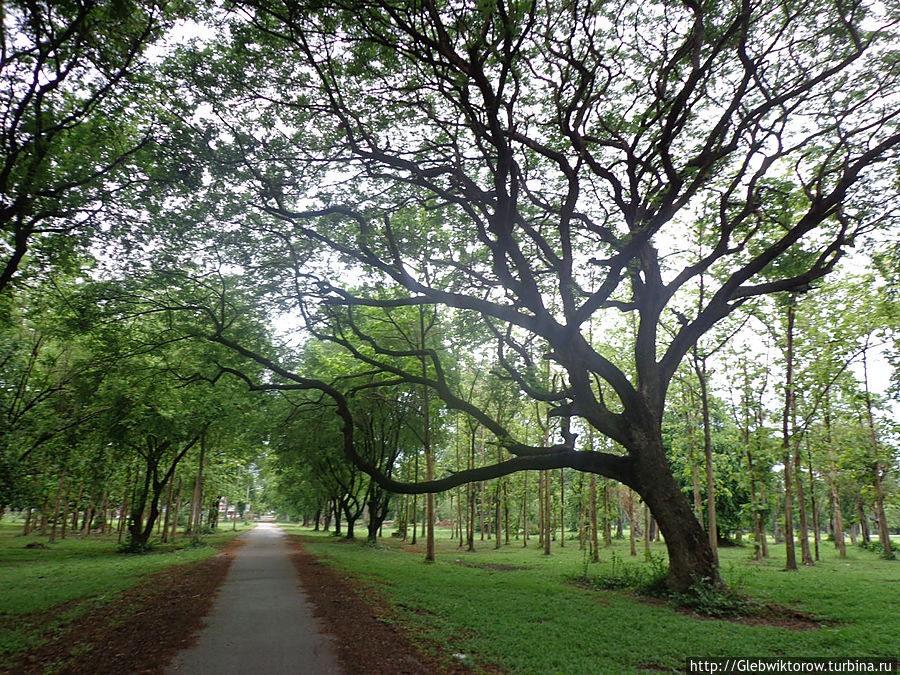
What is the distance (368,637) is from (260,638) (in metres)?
1.57

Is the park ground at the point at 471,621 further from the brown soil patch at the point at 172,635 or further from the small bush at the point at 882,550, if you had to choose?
the small bush at the point at 882,550

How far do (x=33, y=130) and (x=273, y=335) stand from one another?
30.5ft

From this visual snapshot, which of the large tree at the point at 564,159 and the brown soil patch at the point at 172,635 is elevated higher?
the large tree at the point at 564,159

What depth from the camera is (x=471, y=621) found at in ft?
23.9

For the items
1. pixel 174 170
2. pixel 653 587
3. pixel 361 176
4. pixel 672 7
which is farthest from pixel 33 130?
pixel 653 587

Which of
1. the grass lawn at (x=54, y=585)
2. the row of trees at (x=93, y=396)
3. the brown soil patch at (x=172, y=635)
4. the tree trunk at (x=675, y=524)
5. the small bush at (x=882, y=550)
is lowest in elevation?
the small bush at (x=882, y=550)

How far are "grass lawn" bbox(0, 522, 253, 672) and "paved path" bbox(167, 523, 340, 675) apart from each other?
2.20 m

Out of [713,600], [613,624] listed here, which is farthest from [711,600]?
[613,624]

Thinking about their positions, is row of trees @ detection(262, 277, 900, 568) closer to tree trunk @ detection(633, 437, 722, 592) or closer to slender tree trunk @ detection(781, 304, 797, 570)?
slender tree trunk @ detection(781, 304, 797, 570)

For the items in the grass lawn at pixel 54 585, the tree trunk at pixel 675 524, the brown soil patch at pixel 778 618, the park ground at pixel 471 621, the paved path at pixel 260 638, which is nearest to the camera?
the paved path at pixel 260 638

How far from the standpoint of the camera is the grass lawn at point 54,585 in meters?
6.90

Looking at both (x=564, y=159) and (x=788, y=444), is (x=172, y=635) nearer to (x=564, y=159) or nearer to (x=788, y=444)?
(x=564, y=159)

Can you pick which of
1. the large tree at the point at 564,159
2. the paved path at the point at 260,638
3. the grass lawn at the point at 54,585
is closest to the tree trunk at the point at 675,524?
the large tree at the point at 564,159

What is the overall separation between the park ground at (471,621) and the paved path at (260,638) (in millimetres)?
264
